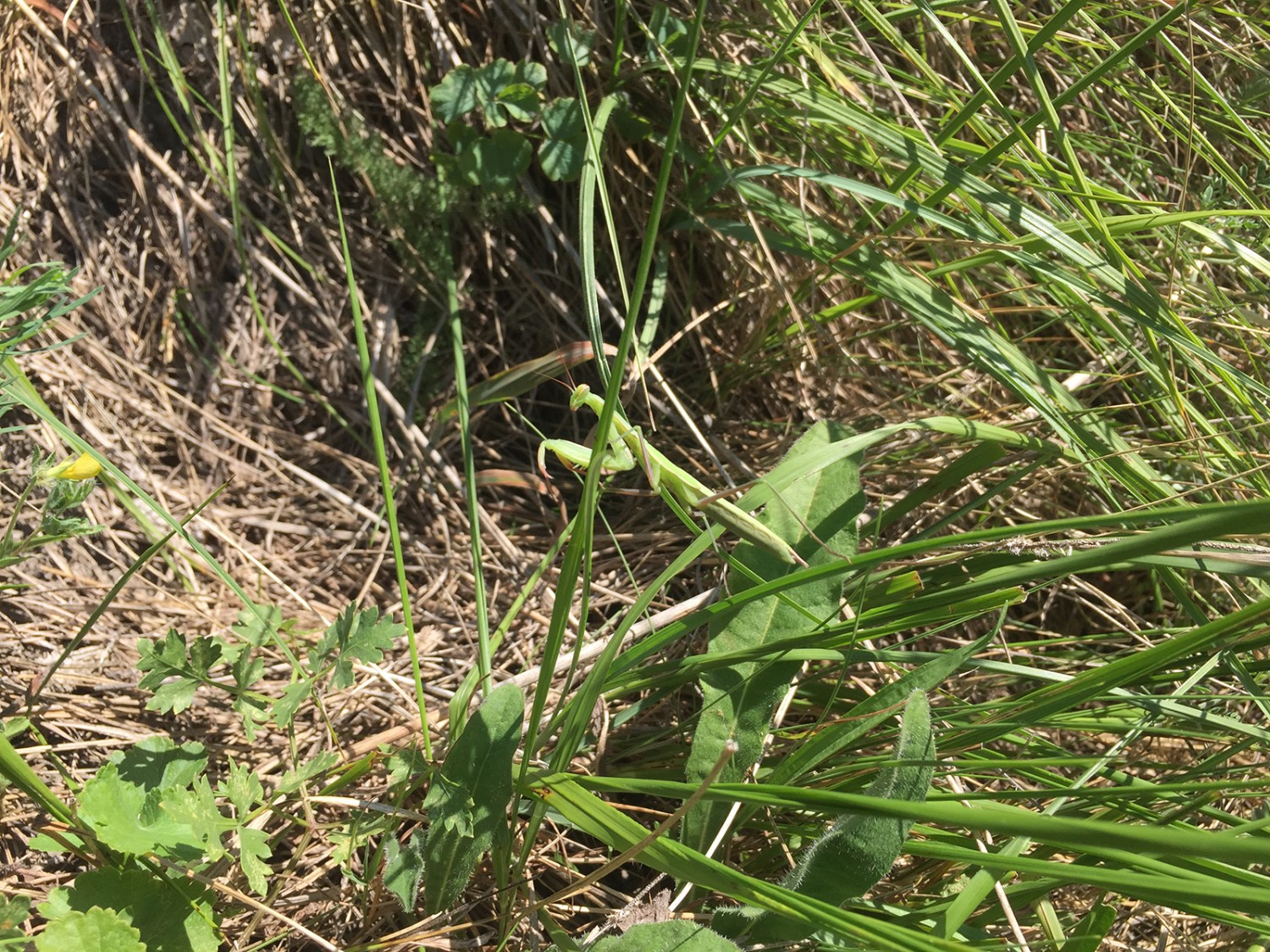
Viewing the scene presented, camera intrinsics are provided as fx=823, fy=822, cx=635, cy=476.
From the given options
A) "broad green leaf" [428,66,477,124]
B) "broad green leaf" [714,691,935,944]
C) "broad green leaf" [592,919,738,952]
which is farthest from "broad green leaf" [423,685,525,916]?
"broad green leaf" [428,66,477,124]

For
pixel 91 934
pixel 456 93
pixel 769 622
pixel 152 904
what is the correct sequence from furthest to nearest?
pixel 456 93 < pixel 769 622 < pixel 152 904 < pixel 91 934

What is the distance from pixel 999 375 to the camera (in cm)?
170

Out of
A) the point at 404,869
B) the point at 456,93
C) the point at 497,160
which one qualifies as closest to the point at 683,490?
the point at 404,869

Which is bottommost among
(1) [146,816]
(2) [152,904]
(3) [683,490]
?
(2) [152,904]

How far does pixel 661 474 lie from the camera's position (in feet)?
4.42

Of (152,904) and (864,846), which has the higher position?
(864,846)

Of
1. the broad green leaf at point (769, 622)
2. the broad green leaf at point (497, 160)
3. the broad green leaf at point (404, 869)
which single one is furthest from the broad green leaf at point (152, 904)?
the broad green leaf at point (497, 160)

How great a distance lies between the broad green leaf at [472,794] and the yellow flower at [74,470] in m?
0.78

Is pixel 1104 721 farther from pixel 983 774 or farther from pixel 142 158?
pixel 142 158

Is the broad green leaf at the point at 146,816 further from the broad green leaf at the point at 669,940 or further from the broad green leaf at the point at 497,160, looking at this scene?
the broad green leaf at the point at 497,160

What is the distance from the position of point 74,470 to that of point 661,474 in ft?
3.26

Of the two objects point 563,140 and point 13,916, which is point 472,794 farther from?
point 563,140

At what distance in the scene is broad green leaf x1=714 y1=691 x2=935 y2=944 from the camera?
1.24 metres

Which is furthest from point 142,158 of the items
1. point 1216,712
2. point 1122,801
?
point 1216,712
